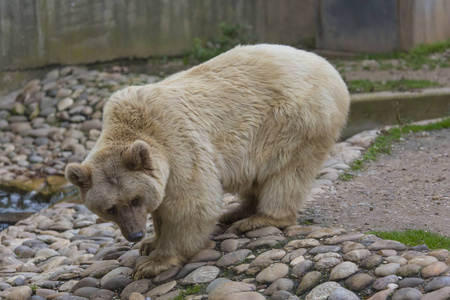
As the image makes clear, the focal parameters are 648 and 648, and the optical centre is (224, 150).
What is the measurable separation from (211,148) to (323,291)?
169 centimetres

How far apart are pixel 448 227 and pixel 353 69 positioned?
25.1 ft

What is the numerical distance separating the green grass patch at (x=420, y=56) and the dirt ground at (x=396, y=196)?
4.28m

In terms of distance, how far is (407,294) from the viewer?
453cm

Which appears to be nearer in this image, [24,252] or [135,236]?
[135,236]

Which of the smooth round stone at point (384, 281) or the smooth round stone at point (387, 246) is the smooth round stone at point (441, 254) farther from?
the smooth round stone at point (384, 281)

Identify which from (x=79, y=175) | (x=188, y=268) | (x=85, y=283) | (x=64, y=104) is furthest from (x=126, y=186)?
(x=64, y=104)

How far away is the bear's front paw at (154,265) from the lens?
5727 millimetres

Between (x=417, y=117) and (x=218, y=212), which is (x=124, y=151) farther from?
(x=417, y=117)

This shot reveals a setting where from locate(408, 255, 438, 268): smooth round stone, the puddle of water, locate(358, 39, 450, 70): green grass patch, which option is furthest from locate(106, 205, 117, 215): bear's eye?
locate(358, 39, 450, 70): green grass patch

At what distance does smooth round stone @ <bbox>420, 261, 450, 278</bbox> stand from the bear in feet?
5.41

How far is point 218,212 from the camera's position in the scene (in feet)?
19.0

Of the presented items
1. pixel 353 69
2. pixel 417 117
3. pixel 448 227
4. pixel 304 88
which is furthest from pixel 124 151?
pixel 353 69

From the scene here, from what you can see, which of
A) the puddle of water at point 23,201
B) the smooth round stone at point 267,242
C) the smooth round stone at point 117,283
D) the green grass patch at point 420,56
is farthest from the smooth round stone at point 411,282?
the green grass patch at point 420,56

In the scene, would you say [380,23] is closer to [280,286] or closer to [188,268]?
[188,268]
